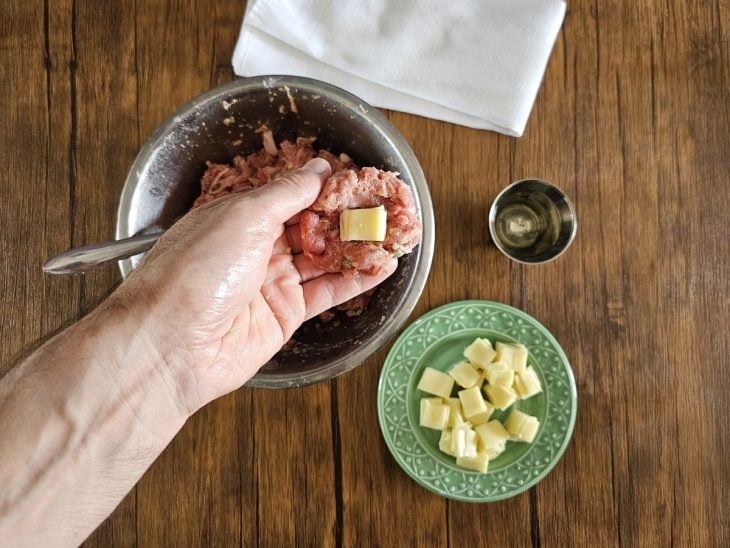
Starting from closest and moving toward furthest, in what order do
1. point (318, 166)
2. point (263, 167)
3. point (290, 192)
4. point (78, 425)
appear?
point (78, 425) → point (290, 192) → point (318, 166) → point (263, 167)

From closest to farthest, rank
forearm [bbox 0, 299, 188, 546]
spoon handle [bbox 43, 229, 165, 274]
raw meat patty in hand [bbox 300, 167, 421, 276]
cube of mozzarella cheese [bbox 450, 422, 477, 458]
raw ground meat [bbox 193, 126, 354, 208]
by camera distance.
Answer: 1. forearm [bbox 0, 299, 188, 546]
2. spoon handle [bbox 43, 229, 165, 274]
3. raw meat patty in hand [bbox 300, 167, 421, 276]
4. raw ground meat [bbox 193, 126, 354, 208]
5. cube of mozzarella cheese [bbox 450, 422, 477, 458]

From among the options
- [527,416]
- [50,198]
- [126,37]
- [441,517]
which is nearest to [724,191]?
[527,416]

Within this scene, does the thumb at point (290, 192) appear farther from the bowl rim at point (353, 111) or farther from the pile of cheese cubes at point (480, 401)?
the pile of cheese cubes at point (480, 401)

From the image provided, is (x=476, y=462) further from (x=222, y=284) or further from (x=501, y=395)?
(x=222, y=284)

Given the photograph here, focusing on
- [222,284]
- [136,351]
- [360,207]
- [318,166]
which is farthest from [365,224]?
[136,351]

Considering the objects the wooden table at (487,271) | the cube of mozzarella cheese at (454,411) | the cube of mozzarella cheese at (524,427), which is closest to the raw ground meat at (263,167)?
the wooden table at (487,271)

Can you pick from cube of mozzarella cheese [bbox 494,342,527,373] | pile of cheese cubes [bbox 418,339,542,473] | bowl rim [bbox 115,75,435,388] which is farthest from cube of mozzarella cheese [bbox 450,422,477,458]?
bowl rim [bbox 115,75,435,388]

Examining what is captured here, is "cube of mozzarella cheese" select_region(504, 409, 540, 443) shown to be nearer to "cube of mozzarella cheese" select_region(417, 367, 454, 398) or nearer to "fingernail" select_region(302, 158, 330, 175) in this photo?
"cube of mozzarella cheese" select_region(417, 367, 454, 398)
